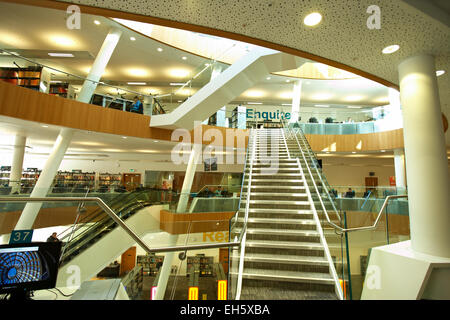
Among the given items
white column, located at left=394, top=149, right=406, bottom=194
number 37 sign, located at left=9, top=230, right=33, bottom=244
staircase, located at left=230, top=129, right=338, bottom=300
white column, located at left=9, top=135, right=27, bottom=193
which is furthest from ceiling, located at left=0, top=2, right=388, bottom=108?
number 37 sign, located at left=9, top=230, right=33, bottom=244

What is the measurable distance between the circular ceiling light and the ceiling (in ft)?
22.7

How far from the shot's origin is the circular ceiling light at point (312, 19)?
2574 mm

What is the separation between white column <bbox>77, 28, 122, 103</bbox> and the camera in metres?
7.92

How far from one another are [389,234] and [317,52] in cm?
303

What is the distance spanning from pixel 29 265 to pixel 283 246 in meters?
2.98

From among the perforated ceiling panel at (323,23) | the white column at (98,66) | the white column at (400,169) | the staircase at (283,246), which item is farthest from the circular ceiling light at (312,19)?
the white column at (400,169)

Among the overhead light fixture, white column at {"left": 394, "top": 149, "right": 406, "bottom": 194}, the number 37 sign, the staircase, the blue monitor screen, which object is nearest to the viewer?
the blue monitor screen

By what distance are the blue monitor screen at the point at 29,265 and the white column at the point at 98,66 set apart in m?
7.04

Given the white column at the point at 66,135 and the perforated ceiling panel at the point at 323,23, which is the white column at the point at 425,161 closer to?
the perforated ceiling panel at the point at 323,23

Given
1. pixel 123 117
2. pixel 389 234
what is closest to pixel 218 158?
pixel 123 117

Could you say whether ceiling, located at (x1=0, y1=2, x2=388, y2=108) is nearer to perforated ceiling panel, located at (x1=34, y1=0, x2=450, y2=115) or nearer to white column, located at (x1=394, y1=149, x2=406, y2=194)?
white column, located at (x1=394, y1=149, x2=406, y2=194)

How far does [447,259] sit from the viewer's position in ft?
8.82

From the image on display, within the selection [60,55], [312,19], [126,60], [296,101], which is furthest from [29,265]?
[296,101]
